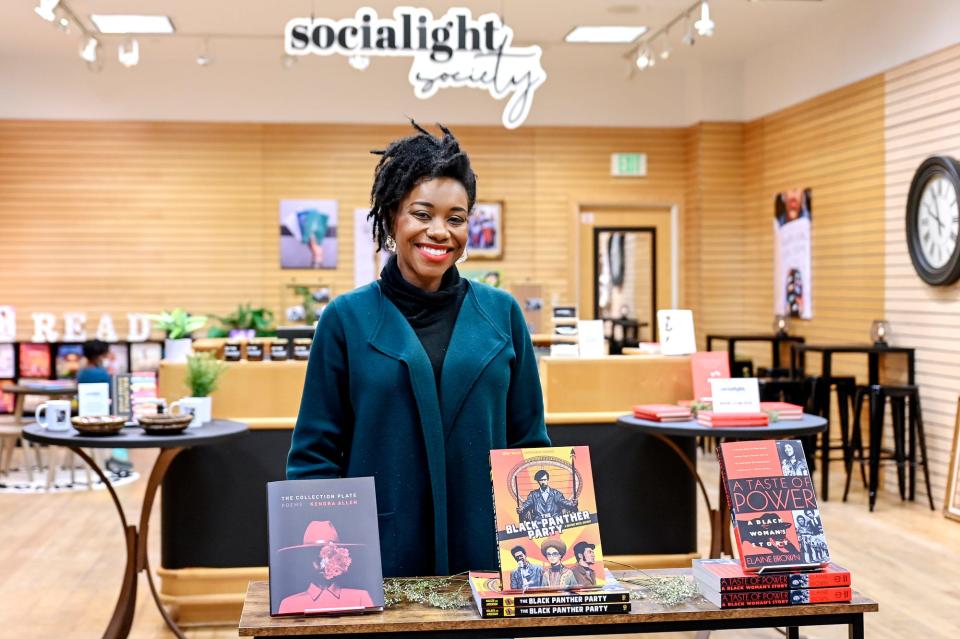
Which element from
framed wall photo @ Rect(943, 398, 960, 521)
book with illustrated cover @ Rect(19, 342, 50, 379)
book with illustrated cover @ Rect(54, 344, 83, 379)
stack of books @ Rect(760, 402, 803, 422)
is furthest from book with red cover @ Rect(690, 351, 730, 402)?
book with illustrated cover @ Rect(19, 342, 50, 379)

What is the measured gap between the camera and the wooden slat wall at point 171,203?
435 inches

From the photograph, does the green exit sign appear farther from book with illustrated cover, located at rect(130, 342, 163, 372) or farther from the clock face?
book with illustrated cover, located at rect(130, 342, 163, 372)

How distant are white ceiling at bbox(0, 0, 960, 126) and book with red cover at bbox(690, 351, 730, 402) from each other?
4558 millimetres

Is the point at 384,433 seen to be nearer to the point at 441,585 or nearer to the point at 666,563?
the point at 441,585

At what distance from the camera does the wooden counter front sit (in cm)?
564

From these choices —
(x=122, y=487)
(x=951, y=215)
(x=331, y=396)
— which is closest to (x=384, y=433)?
(x=331, y=396)

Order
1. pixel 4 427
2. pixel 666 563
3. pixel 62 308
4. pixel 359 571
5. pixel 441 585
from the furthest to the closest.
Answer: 1. pixel 62 308
2. pixel 4 427
3. pixel 666 563
4. pixel 441 585
5. pixel 359 571

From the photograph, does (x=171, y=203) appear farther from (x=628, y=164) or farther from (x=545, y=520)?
(x=545, y=520)

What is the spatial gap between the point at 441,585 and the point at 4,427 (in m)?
7.10

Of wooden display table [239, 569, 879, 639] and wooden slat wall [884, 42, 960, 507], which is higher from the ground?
wooden slat wall [884, 42, 960, 507]

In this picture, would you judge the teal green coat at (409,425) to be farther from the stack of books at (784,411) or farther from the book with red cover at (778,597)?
the stack of books at (784,411)

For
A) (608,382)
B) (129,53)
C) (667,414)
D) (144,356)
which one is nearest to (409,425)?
(667,414)

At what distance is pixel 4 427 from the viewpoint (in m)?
8.21

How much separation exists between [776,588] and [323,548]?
0.80 m
